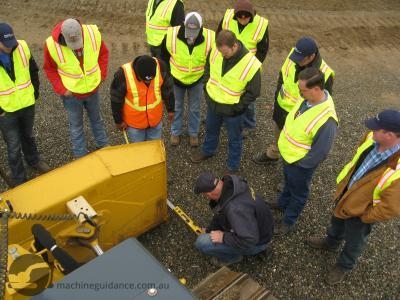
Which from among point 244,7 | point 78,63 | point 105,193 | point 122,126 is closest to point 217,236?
point 105,193

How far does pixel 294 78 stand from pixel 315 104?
0.81 metres

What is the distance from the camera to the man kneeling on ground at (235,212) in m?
3.43

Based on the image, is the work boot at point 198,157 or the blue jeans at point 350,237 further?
the work boot at point 198,157

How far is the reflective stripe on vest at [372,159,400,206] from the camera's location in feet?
10.0

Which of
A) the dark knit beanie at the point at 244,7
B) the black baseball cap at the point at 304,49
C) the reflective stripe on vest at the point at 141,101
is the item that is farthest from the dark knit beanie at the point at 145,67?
the dark knit beanie at the point at 244,7

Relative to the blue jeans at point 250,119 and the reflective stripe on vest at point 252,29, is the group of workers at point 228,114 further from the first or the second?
the blue jeans at point 250,119

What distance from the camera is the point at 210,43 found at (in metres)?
5.03

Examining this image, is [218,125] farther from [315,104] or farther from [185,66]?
[315,104]

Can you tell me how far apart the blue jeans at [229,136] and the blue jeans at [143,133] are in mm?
737

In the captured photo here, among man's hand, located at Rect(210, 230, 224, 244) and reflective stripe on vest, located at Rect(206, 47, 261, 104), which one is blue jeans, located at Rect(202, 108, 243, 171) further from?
man's hand, located at Rect(210, 230, 224, 244)

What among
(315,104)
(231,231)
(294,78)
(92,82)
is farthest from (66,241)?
(294,78)

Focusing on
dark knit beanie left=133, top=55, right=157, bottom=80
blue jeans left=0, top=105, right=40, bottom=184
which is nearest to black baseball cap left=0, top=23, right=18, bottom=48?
blue jeans left=0, top=105, right=40, bottom=184

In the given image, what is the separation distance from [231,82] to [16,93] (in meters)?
2.43

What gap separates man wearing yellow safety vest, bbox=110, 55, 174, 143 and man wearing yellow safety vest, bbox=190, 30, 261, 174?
56 centimetres
